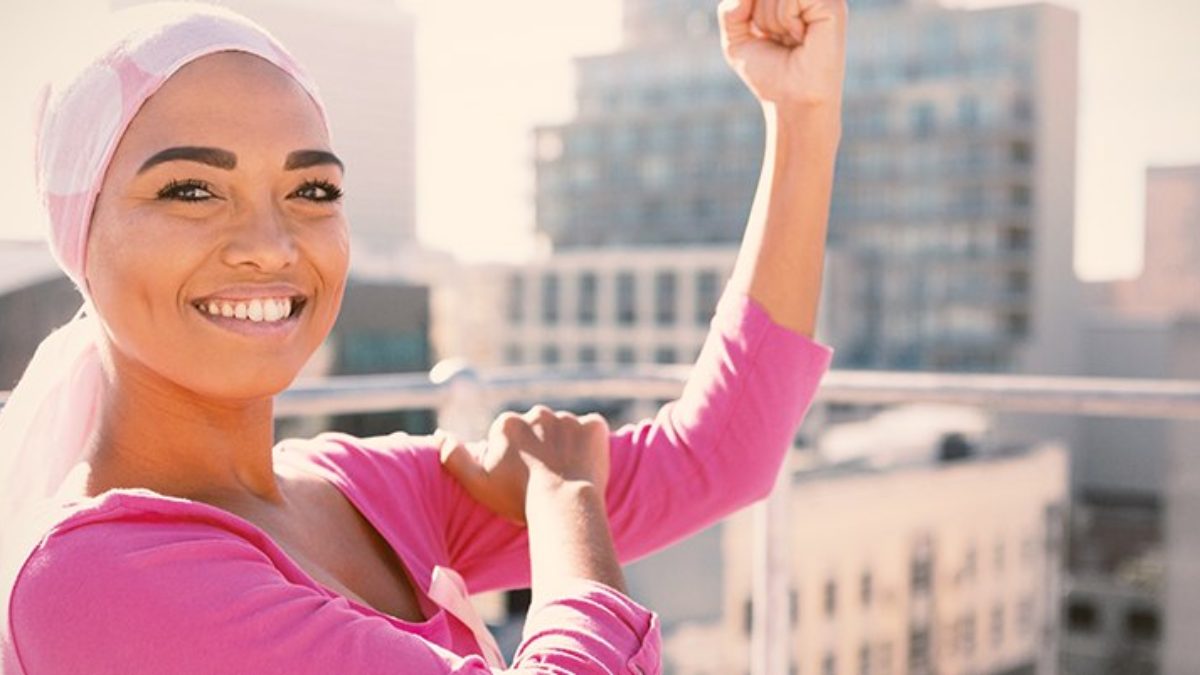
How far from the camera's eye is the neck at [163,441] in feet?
2.71

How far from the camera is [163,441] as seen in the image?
32.8 inches

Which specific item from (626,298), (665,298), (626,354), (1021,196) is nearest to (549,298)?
(626,298)

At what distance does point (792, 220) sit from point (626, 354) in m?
42.9

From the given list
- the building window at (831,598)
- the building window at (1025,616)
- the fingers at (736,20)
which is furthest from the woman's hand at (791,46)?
the building window at (1025,616)

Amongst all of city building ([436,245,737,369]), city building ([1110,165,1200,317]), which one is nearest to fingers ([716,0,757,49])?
city building ([436,245,737,369])

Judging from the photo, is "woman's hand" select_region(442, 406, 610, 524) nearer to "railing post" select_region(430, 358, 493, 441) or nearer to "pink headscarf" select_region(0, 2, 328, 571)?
"pink headscarf" select_region(0, 2, 328, 571)

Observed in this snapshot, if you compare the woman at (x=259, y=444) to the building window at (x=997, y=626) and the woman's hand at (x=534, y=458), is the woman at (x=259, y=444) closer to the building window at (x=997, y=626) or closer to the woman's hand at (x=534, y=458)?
the woman's hand at (x=534, y=458)

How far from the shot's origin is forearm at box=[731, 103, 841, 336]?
1090mm

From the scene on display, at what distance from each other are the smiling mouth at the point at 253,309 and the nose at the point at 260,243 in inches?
0.8

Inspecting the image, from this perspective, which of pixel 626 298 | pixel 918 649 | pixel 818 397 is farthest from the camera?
pixel 626 298

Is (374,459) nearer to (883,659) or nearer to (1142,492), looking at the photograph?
(883,659)

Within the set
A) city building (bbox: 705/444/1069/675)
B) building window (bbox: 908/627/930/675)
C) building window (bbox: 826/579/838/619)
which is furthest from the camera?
building window (bbox: 908/627/930/675)

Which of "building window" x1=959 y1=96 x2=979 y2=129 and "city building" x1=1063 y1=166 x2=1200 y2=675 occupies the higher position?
"building window" x1=959 y1=96 x2=979 y2=129

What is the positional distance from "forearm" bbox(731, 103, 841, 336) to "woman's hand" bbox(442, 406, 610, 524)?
0.63 feet
